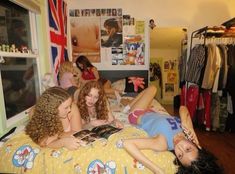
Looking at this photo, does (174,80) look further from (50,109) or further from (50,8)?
(50,109)

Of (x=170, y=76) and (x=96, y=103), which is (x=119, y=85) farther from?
(x=170, y=76)

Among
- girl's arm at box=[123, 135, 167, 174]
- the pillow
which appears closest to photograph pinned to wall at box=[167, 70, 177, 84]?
the pillow

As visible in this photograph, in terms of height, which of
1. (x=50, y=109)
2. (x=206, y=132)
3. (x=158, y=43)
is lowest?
(x=206, y=132)

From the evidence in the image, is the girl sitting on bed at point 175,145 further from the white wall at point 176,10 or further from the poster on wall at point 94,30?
the white wall at point 176,10

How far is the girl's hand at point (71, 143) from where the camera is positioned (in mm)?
1269

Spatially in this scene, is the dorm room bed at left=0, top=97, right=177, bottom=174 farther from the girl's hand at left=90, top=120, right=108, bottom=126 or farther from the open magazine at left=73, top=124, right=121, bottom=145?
the girl's hand at left=90, top=120, right=108, bottom=126

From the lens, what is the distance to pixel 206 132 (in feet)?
10.3

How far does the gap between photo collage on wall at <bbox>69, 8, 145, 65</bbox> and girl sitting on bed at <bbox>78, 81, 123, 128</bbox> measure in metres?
1.77

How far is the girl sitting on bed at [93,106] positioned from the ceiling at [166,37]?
212 centimetres

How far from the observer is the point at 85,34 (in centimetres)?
343

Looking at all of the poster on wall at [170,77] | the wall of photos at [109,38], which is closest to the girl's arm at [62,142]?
the wall of photos at [109,38]

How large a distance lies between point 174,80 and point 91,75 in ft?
7.73

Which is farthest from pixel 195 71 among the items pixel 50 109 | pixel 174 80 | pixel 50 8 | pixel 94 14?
pixel 50 109

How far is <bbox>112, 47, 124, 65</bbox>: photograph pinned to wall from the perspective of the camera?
3469 mm
